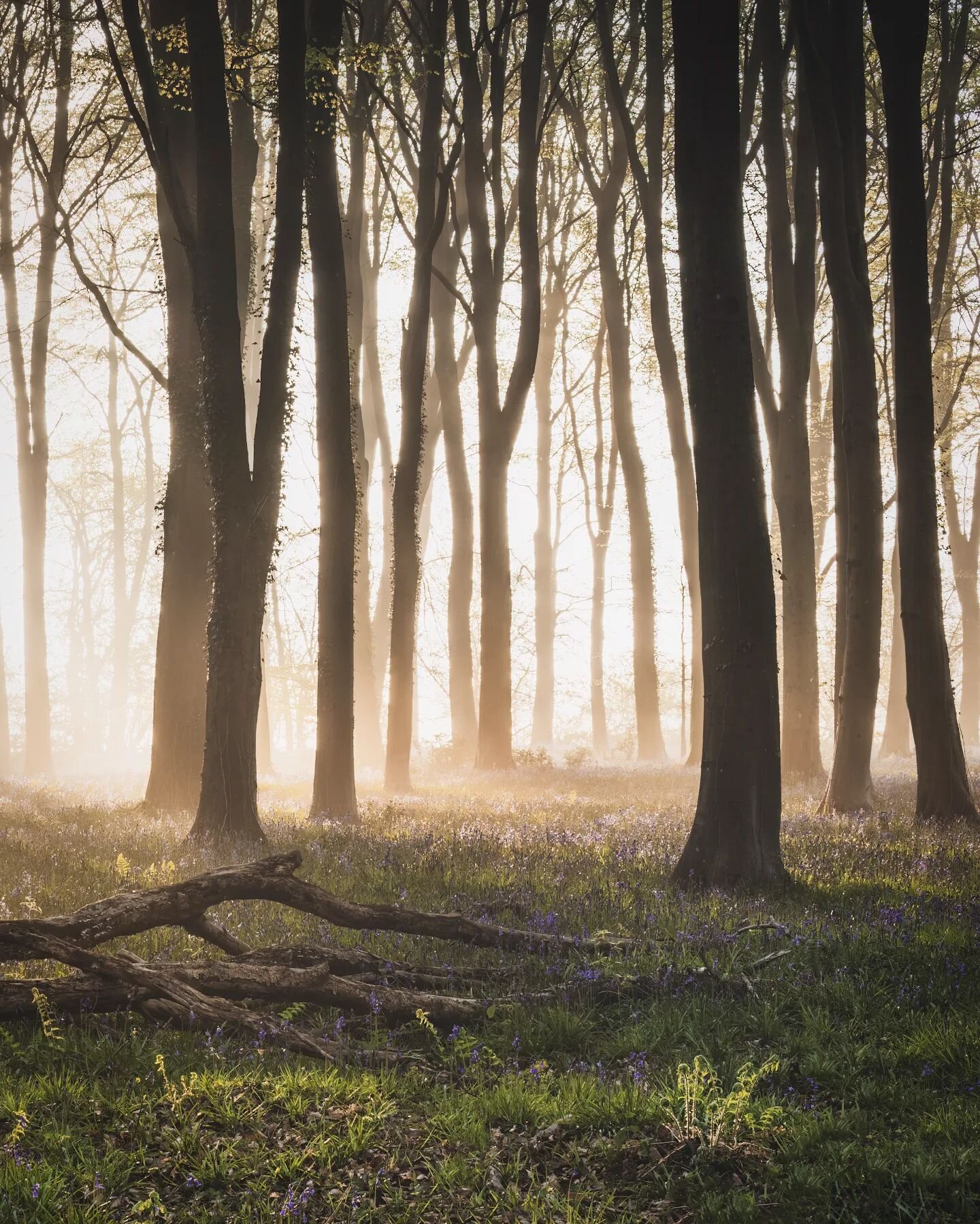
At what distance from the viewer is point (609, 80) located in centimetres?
1631

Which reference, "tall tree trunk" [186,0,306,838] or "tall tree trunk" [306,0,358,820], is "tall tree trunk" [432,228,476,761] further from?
"tall tree trunk" [186,0,306,838]

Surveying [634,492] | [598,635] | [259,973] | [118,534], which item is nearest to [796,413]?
[634,492]

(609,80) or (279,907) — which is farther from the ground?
(609,80)

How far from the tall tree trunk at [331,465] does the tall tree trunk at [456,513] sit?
32.3 ft

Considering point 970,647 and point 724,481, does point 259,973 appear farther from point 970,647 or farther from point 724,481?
point 970,647

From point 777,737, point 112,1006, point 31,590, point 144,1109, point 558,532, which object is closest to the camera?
point 144,1109

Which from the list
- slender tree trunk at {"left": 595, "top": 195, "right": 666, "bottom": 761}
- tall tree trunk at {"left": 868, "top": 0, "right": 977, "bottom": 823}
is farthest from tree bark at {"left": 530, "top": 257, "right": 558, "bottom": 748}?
tall tree trunk at {"left": 868, "top": 0, "right": 977, "bottom": 823}

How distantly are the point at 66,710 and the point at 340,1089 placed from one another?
54876mm

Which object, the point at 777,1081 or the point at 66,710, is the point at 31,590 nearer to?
the point at 777,1081

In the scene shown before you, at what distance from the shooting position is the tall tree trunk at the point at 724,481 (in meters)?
7.28

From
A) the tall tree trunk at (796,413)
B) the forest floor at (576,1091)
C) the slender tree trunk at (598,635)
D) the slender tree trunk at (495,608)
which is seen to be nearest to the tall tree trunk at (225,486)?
the forest floor at (576,1091)

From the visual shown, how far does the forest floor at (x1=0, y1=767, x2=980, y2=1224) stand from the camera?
9.84 feet

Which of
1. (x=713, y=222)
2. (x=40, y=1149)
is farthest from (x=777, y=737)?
(x=40, y=1149)

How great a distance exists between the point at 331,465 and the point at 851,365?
7.24m
